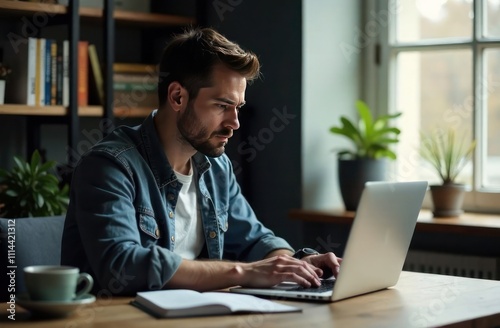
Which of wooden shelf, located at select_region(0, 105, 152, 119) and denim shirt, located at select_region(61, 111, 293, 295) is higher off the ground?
wooden shelf, located at select_region(0, 105, 152, 119)

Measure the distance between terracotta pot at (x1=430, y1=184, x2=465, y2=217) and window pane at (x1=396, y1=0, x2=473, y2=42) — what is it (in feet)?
2.17

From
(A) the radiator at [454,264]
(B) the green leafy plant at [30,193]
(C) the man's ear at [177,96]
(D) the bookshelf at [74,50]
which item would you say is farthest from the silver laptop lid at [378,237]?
(D) the bookshelf at [74,50]

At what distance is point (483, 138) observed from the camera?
135 inches

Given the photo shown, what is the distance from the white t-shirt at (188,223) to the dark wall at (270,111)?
1.27 metres

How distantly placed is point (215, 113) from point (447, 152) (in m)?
1.36

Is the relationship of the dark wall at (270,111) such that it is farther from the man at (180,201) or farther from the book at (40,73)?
the man at (180,201)

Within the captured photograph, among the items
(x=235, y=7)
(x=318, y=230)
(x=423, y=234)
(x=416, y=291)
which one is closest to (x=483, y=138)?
(x=423, y=234)

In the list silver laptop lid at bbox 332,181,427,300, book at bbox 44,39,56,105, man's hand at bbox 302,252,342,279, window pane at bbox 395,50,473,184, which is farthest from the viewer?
window pane at bbox 395,50,473,184

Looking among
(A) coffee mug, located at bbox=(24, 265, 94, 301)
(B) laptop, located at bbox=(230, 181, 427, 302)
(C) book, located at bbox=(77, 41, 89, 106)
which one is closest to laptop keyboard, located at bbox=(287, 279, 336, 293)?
(B) laptop, located at bbox=(230, 181, 427, 302)

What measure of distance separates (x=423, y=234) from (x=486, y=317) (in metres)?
1.68

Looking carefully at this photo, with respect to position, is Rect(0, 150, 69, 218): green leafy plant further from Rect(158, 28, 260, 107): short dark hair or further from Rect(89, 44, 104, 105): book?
Rect(158, 28, 260, 107): short dark hair

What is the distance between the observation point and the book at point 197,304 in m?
1.66

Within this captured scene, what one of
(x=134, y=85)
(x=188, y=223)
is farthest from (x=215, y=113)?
(x=134, y=85)

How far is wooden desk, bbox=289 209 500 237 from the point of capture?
118 inches
